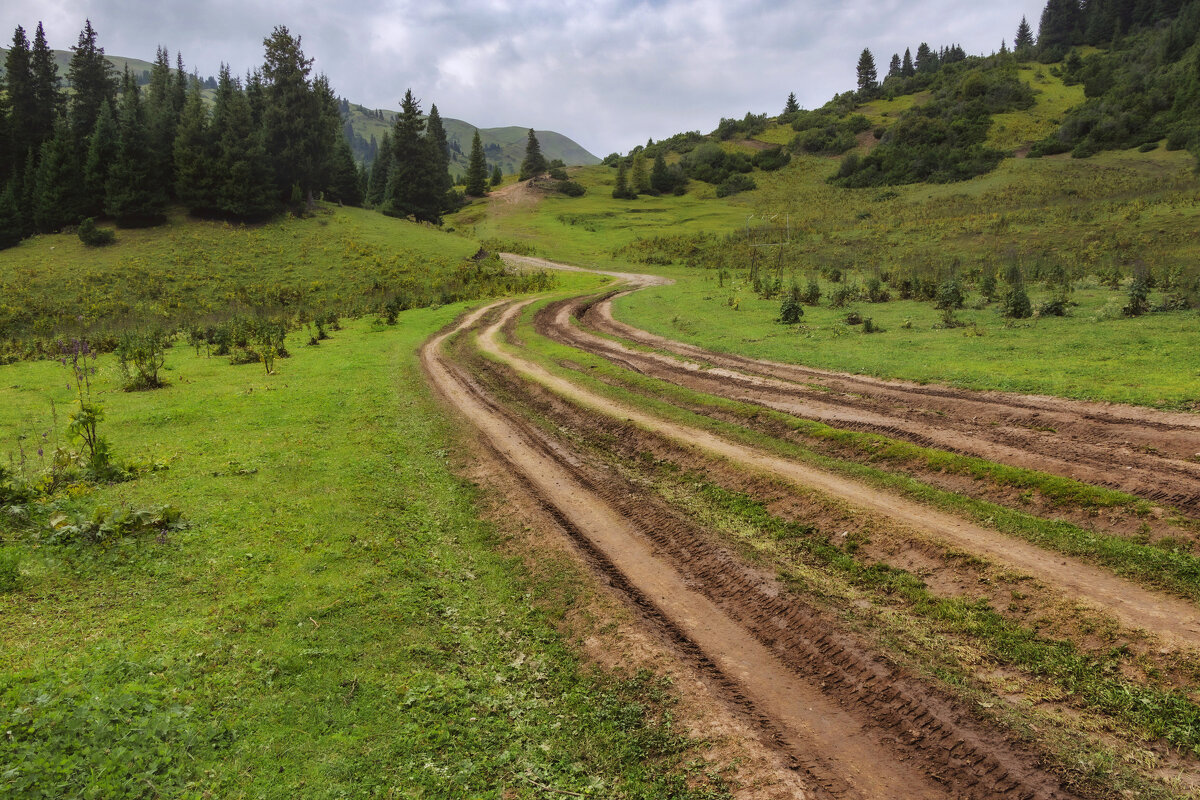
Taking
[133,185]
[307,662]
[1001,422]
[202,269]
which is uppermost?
[133,185]

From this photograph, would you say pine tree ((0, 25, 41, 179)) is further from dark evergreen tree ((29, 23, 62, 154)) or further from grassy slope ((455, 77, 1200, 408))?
grassy slope ((455, 77, 1200, 408))

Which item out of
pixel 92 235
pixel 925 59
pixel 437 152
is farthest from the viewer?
pixel 925 59

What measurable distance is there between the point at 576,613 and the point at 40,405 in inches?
730

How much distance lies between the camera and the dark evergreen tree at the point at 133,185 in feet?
167

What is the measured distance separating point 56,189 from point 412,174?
116 ft

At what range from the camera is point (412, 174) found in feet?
243

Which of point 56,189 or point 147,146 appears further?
point 147,146

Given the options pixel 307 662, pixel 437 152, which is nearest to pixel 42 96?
pixel 437 152

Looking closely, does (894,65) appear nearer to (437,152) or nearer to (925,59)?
(925,59)

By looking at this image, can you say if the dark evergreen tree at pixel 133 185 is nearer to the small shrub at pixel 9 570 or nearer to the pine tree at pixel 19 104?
the pine tree at pixel 19 104

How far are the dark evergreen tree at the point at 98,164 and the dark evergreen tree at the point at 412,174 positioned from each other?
27.7 metres

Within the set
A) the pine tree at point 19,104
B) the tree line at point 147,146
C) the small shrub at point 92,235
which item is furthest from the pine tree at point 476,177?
the small shrub at point 92,235

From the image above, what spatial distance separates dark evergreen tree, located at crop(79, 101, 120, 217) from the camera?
5131cm

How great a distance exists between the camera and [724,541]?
9383mm
